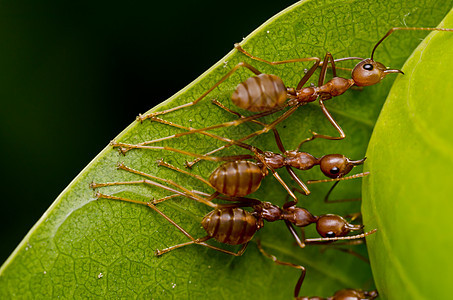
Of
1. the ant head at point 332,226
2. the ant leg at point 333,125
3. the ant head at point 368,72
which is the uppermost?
the ant head at point 368,72

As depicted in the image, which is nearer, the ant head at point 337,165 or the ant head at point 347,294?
the ant head at point 337,165

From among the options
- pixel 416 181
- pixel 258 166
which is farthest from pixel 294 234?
pixel 416 181

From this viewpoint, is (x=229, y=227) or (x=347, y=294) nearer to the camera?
(x=229, y=227)

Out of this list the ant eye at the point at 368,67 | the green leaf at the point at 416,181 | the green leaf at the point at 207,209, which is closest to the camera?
the green leaf at the point at 416,181

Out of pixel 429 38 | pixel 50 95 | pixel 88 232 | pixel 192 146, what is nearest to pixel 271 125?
pixel 192 146

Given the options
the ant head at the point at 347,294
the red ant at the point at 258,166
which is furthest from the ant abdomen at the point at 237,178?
the ant head at the point at 347,294

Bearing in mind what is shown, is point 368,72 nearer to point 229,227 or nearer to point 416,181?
point 416,181

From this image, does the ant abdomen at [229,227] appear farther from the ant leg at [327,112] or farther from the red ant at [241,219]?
the ant leg at [327,112]
